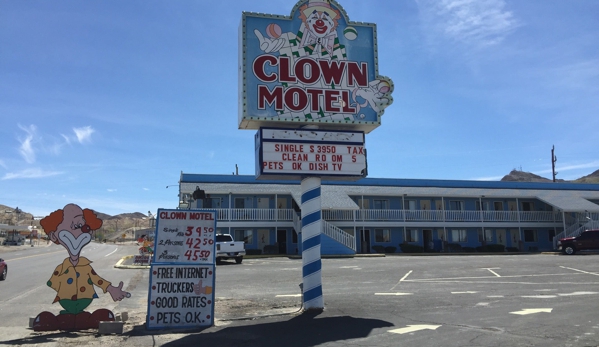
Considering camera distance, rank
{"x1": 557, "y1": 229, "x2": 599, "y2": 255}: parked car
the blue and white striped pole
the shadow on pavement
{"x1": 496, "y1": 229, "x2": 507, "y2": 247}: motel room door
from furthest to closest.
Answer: {"x1": 496, "y1": 229, "x2": 507, "y2": 247}: motel room door, {"x1": 557, "y1": 229, "x2": 599, "y2": 255}: parked car, the blue and white striped pole, the shadow on pavement

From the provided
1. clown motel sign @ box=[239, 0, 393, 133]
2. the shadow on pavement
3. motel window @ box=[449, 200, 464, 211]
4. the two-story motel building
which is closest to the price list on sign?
the shadow on pavement

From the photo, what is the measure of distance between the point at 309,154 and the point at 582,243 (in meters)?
27.1

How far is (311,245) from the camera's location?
11078 mm

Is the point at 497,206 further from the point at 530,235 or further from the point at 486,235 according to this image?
the point at 530,235

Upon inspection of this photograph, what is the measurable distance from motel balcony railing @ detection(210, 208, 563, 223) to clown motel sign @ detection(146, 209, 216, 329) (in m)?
25.3

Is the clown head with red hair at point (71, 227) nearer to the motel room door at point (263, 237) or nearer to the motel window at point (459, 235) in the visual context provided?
the motel room door at point (263, 237)

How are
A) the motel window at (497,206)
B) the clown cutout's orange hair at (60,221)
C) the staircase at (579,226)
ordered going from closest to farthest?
the clown cutout's orange hair at (60,221)
the staircase at (579,226)
the motel window at (497,206)

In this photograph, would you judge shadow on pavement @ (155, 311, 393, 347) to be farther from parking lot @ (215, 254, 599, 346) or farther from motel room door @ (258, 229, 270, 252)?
motel room door @ (258, 229, 270, 252)

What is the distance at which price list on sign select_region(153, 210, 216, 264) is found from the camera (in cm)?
950

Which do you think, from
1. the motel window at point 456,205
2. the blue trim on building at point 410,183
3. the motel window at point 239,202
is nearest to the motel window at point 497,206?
the motel window at point 456,205

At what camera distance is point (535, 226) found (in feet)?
132

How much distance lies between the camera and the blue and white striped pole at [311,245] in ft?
35.6

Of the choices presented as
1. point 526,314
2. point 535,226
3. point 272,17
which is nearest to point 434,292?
point 526,314

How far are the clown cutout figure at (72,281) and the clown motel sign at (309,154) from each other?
3.91 metres
